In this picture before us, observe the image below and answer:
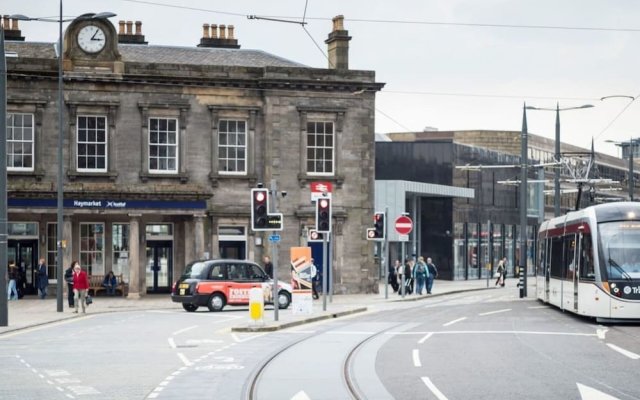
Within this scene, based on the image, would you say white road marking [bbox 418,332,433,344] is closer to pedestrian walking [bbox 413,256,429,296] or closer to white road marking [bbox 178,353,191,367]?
white road marking [bbox 178,353,191,367]

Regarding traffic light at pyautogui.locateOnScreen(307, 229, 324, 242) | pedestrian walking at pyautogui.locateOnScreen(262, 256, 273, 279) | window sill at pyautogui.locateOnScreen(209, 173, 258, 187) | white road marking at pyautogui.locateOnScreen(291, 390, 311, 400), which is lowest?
white road marking at pyautogui.locateOnScreen(291, 390, 311, 400)

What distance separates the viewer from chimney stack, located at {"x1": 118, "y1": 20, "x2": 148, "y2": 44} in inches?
2151

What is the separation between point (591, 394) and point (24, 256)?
3605 centimetres

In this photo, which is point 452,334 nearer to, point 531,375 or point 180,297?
point 531,375

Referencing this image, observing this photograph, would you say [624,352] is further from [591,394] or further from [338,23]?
[338,23]

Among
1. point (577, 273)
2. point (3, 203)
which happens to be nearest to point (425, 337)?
point (577, 273)

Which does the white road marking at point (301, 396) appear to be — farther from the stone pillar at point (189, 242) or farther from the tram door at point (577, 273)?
the stone pillar at point (189, 242)

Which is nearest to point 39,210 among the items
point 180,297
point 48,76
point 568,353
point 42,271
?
point 42,271

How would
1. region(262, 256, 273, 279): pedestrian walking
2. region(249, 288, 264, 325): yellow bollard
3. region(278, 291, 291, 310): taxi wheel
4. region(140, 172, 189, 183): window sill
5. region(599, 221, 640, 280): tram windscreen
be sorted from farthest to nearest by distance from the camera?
region(140, 172, 189, 183): window sill → region(262, 256, 273, 279): pedestrian walking → region(278, 291, 291, 310): taxi wheel → region(599, 221, 640, 280): tram windscreen → region(249, 288, 264, 325): yellow bollard

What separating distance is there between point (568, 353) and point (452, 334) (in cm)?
553

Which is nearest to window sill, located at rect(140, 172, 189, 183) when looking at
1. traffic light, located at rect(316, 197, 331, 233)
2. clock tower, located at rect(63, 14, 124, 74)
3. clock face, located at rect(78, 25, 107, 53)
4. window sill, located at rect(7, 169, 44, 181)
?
window sill, located at rect(7, 169, 44, 181)

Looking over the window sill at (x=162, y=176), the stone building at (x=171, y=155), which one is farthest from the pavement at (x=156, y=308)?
the window sill at (x=162, y=176)

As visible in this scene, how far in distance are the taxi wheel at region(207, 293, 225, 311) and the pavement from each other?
1.57 m

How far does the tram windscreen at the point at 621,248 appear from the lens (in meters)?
30.2
